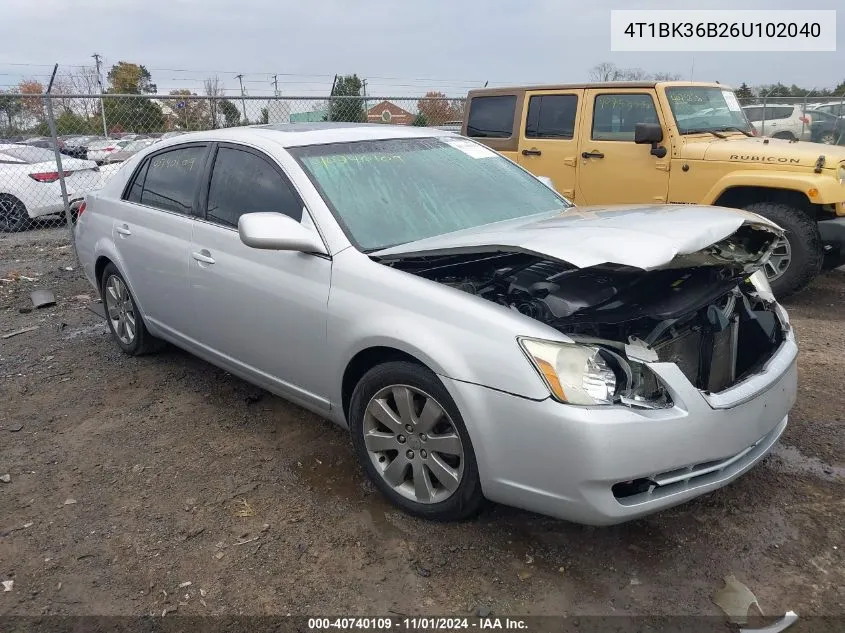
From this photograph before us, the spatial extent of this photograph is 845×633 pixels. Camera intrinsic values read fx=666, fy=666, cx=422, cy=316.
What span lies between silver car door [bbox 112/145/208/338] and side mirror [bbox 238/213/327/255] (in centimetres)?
106

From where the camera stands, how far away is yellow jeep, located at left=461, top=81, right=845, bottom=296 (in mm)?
5887

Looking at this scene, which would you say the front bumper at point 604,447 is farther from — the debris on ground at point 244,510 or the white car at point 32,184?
the white car at point 32,184

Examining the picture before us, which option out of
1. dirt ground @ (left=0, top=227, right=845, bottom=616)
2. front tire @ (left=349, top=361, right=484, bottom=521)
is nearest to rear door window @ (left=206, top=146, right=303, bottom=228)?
front tire @ (left=349, top=361, right=484, bottom=521)

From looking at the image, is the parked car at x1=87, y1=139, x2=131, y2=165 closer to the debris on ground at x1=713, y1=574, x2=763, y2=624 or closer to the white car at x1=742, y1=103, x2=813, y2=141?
the debris on ground at x1=713, y1=574, x2=763, y2=624

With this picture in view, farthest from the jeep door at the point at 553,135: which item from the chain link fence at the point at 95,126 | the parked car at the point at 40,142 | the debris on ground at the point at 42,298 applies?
the parked car at the point at 40,142

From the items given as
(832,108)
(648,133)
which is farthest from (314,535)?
(832,108)

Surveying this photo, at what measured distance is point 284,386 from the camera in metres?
3.43

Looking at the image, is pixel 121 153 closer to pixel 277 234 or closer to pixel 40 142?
pixel 40 142

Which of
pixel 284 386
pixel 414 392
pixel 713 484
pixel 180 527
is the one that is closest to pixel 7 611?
pixel 180 527

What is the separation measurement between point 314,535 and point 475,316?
1200 mm

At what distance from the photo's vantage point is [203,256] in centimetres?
375

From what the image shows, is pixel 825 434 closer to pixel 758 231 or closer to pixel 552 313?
pixel 758 231

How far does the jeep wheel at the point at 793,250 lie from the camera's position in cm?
591

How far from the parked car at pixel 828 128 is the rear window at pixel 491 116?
11.6 metres
